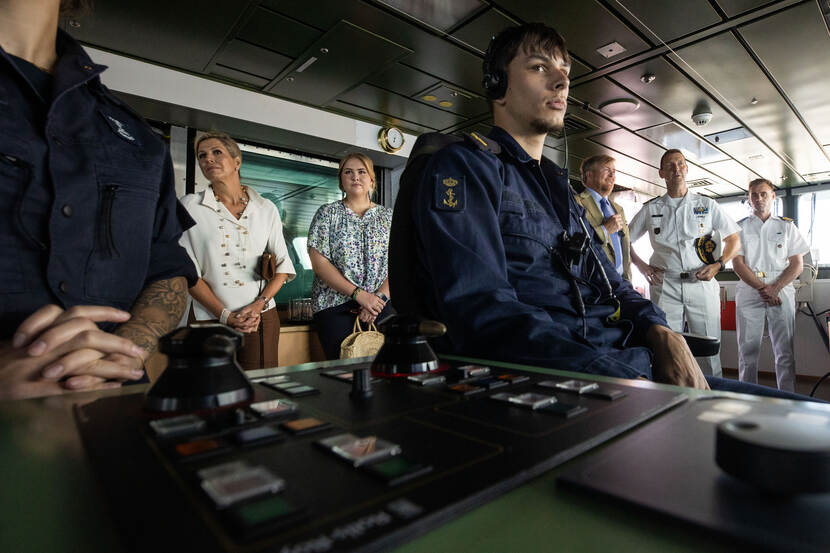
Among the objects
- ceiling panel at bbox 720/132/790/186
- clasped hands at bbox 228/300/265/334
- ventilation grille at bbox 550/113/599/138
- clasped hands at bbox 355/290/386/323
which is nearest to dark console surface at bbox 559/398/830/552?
clasped hands at bbox 355/290/386/323

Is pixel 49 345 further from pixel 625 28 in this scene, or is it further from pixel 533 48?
pixel 625 28

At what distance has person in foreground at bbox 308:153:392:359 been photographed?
241 cm

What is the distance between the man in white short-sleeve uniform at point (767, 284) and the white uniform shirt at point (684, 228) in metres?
1.04

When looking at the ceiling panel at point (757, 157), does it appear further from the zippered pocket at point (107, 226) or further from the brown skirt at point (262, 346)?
the zippered pocket at point (107, 226)

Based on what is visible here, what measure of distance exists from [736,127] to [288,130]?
4684 millimetres

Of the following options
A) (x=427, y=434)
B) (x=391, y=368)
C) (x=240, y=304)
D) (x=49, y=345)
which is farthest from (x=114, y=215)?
(x=240, y=304)

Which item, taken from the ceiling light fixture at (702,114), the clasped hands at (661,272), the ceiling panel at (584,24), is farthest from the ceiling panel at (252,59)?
the ceiling light fixture at (702,114)

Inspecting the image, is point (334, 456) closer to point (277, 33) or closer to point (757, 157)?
point (277, 33)

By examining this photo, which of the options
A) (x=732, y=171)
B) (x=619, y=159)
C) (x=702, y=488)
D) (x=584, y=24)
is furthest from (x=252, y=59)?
(x=732, y=171)

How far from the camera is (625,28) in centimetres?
302

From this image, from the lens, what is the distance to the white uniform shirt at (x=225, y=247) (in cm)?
229

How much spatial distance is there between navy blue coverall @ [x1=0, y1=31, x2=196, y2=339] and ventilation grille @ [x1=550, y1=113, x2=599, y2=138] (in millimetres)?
4347

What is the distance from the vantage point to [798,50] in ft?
11.0

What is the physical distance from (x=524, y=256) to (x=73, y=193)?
874mm
